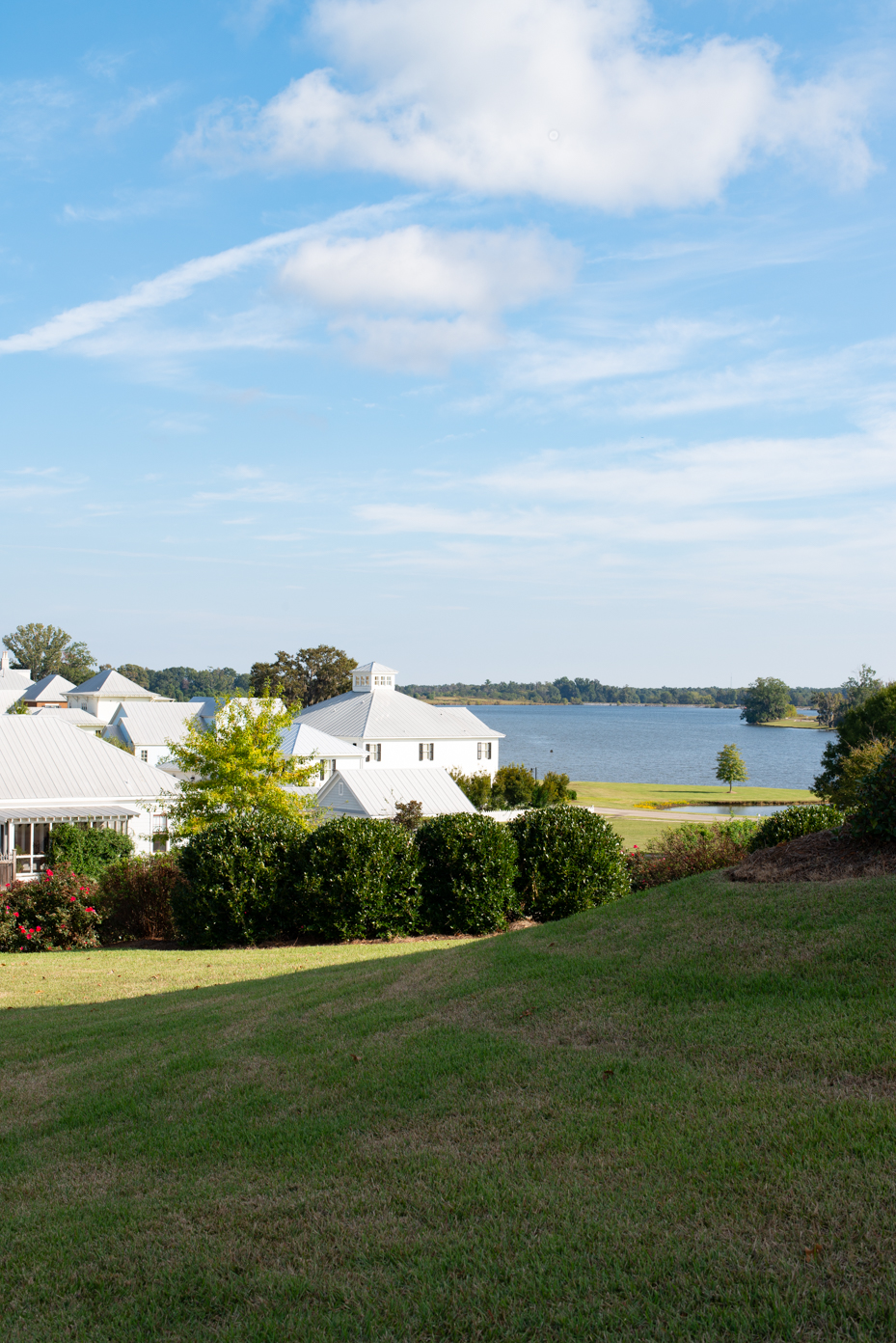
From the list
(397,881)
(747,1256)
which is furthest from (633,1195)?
(397,881)

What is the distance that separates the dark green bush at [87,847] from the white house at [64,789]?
804mm

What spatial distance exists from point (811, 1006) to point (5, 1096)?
20.0ft

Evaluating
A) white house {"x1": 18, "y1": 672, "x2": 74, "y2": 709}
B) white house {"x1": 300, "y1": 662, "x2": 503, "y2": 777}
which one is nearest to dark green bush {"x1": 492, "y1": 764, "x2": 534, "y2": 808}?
white house {"x1": 300, "y1": 662, "x2": 503, "y2": 777}

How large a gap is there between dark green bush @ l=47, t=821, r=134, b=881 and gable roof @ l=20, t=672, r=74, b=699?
236 ft

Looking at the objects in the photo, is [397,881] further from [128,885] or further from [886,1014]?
[886,1014]

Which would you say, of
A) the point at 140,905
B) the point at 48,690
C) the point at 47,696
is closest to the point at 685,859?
the point at 140,905

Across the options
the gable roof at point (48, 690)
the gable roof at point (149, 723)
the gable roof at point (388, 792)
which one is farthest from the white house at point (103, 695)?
the gable roof at point (388, 792)

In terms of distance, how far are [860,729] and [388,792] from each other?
3008 cm

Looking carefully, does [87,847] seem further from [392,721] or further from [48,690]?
[48,690]

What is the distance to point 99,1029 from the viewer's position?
9336 mm

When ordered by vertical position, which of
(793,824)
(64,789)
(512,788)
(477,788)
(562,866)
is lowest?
(512,788)

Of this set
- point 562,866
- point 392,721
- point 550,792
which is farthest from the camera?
point 392,721

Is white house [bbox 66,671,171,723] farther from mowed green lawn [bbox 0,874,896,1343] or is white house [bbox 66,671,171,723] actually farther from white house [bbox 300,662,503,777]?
mowed green lawn [bbox 0,874,896,1343]

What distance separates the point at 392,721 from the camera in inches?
2505
